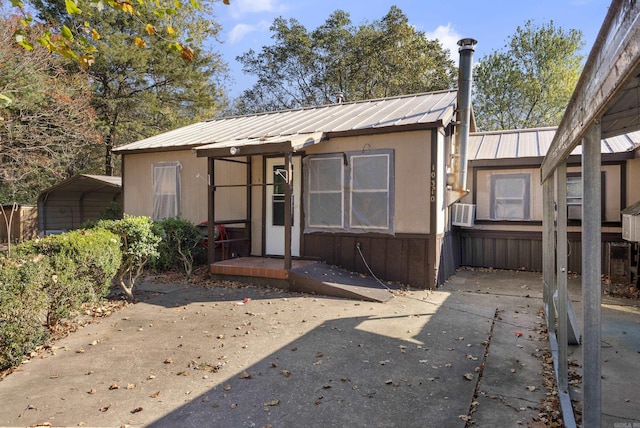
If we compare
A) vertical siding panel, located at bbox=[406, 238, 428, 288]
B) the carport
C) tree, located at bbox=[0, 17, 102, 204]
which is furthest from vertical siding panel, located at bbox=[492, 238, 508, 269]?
tree, located at bbox=[0, 17, 102, 204]

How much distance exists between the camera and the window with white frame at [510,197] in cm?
945

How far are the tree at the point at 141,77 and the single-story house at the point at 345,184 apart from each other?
→ 996 centimetres

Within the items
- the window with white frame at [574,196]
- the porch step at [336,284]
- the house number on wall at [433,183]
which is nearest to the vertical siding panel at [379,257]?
the porch step at [336,284]

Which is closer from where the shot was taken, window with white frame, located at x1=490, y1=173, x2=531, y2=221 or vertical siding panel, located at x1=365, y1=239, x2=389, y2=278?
vertical siding panel, located at x1=365, y1=239, x2=389, y2=278

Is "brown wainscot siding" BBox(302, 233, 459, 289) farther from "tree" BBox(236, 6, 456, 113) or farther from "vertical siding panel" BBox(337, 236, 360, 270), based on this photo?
"tree" BBox(236, 6, 456, 113)

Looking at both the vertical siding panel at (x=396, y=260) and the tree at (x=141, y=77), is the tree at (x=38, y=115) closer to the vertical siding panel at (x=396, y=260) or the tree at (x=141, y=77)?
the tree at (x=141, y=77)

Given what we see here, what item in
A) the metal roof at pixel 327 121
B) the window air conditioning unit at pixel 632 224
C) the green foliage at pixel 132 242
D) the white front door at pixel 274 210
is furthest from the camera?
the white front door at pixel 274 210

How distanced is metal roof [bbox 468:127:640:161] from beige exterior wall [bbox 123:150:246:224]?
5717 millimetres

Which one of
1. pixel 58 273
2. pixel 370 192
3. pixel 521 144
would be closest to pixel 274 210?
pixel 370 192

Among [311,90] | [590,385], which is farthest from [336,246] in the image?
[311,90]

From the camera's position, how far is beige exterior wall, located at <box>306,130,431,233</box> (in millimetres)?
7168

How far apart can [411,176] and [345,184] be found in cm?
126

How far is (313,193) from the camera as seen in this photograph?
26.6 feet

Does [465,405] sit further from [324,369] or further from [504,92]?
[504,92]
